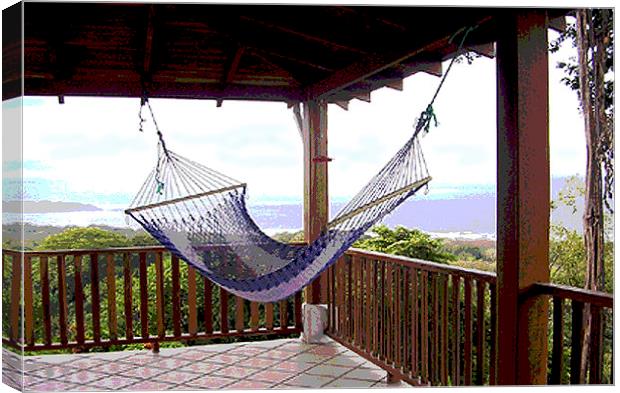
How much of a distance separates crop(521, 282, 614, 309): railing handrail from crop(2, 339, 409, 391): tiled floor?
1.43 metres

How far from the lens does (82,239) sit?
Answer: 5930 millimetres

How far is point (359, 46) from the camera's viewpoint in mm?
4145

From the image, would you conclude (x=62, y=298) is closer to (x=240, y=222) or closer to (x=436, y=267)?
(x=240, y=222)

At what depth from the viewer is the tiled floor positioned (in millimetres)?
3939

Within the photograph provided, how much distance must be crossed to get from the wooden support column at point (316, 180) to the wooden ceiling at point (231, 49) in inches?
6.2

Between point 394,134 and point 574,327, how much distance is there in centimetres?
380

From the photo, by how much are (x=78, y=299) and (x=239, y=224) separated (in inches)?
46.3

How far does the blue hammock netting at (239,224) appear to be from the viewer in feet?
11.0

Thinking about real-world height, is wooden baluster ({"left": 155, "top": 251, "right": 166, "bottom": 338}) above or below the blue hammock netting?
below

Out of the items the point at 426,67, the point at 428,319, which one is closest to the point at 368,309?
the point at 428,319

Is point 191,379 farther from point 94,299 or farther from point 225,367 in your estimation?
point 94,299

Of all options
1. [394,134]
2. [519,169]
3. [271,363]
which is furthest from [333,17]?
[394,134]

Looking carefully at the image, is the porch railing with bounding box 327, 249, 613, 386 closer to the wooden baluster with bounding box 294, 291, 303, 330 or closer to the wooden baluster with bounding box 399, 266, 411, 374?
the wooden baluster with bounding box 399, 266, 411, 374

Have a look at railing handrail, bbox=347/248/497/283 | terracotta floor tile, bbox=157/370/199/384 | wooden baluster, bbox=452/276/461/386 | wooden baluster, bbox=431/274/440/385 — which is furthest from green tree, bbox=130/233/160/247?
wooden baluster, bbox=452/276/461/386
